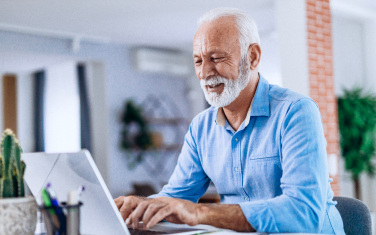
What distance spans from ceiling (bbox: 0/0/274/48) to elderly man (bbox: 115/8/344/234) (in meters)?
2.99

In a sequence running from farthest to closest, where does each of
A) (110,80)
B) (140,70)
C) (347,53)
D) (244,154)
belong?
(140,70) < (110,80) < (347,53) < (244,154)

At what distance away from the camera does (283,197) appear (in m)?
1.07

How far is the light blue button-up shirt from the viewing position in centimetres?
105

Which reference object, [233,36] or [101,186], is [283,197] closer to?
[101,186]

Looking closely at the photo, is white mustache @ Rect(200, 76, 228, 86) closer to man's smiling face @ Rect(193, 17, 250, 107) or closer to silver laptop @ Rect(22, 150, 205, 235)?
man's smiling face @ Rect(193, 17, 250, 107)

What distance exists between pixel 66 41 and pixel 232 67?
4.50 meters

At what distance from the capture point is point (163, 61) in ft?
20.9

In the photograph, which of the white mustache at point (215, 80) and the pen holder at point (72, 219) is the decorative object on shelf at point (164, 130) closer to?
the white mustache at point (215, 80)

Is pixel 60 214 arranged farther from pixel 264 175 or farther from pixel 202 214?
pixel 264 175

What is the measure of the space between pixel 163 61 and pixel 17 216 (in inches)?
220

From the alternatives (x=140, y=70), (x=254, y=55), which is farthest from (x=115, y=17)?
(x=254, y=55)

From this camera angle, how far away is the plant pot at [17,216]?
89 centimetres

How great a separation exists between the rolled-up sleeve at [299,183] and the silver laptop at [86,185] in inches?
7.7

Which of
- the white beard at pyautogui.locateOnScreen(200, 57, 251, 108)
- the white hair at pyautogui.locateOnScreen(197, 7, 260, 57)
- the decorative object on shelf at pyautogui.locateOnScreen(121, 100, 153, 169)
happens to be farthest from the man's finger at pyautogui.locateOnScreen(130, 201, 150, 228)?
the decorative object on shelf at pyautogui.locateOnScreen(121, 100, 153, 169)
